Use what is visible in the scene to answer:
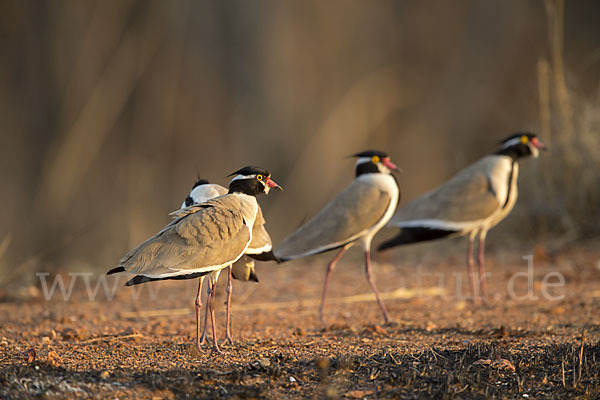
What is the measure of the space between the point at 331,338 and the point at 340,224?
1.42m

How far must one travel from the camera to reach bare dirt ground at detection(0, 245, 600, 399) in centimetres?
326

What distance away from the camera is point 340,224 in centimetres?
583

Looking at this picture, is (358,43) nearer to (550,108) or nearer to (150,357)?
(550,108)

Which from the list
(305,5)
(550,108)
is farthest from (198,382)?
(305,5)

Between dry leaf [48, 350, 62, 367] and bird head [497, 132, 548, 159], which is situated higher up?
bird head [497, 132, 548, 159]

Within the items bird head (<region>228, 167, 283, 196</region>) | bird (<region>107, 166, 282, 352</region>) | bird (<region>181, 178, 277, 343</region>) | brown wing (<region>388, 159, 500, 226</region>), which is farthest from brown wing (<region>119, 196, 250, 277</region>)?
brown wing (<region>388, 159, 500, 226</region>)

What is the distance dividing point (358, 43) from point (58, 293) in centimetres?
860

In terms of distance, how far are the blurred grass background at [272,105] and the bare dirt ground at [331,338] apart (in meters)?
0.89

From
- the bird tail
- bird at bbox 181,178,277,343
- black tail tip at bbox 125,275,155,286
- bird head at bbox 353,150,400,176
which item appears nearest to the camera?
black tail tip at bbox 125,275,155,286

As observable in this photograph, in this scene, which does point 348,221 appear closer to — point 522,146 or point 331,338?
point 331,338

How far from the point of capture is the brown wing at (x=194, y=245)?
3.94 meters

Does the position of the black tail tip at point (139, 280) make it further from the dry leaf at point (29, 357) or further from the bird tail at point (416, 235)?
the bird tail at point (416, 235)

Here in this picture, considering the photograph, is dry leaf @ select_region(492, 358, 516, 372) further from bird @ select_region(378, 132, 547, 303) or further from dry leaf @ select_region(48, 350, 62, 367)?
bird @ select_region(378, 132, 547, 303)

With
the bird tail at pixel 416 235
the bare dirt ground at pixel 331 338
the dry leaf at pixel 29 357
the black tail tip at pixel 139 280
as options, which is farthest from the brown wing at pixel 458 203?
the dry leaf at pixel 29 357
